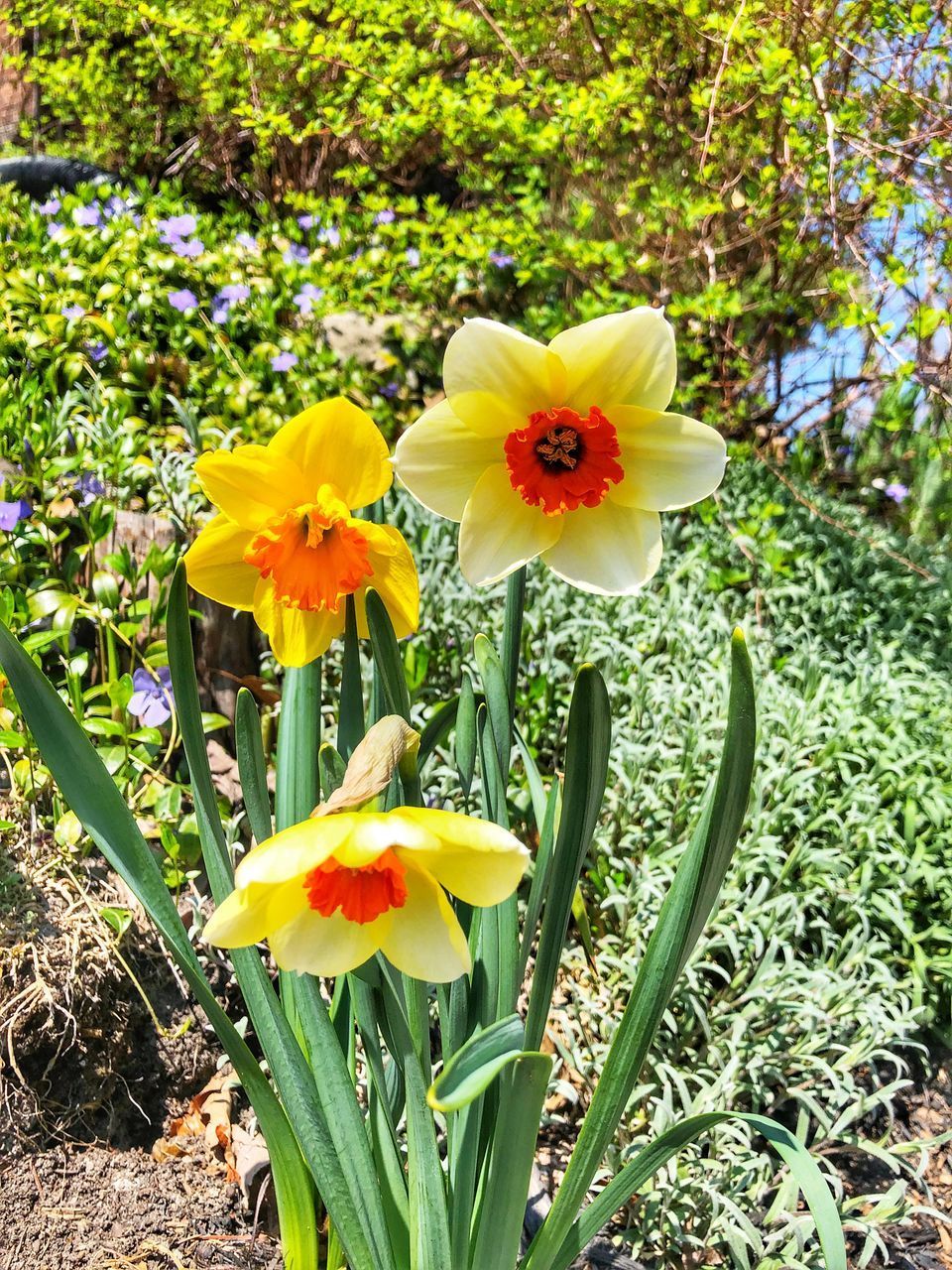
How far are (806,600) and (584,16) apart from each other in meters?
2.47

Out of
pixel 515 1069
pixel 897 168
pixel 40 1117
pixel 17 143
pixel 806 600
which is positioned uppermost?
pixel 17 143

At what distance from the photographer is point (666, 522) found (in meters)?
3.45

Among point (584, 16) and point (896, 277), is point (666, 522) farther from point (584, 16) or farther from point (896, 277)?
point (584, 16)

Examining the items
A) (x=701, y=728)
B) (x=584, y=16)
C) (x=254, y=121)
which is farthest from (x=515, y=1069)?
(x=584, y=16)

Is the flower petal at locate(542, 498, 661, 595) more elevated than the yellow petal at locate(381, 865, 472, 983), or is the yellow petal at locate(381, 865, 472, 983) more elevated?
the flower petal at locate(542, 498, 661, 595)

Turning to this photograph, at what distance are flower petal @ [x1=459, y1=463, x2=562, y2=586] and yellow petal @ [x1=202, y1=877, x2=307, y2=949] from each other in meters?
0.35

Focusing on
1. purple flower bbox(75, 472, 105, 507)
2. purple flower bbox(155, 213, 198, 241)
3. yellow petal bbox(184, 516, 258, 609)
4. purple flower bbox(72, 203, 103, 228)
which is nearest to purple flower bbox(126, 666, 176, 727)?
purple flower bbox(75, 472, 105, 507)

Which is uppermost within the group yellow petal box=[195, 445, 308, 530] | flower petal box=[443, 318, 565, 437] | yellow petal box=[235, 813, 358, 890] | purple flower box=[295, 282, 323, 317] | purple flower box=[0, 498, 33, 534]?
purple flower box=[295, 282, 323, 317]

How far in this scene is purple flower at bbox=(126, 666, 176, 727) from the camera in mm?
2039

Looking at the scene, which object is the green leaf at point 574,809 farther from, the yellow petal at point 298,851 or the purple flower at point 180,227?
the purple flower at point 180,227

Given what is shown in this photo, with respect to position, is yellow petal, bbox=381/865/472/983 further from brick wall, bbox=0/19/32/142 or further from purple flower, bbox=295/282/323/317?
brick wall, bbox=0/19/32/142

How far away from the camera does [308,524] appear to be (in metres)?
1.02

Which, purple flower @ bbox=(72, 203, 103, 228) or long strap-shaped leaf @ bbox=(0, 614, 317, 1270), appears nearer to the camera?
long strap-shaped leaf @ bbox=(0, 614, 317, 1270)

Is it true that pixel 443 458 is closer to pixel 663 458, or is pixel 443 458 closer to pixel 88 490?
pixel 663 458
